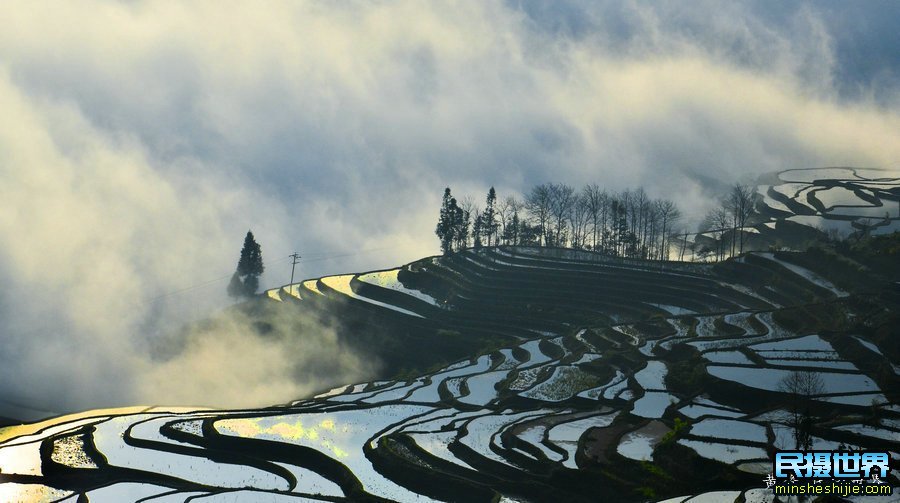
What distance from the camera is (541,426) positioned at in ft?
171

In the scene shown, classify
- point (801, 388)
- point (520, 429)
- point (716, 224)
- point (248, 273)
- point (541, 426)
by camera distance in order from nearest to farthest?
point (520, 429), point (801, 388), point (541, 426), point (248, 273), point (716, 224)

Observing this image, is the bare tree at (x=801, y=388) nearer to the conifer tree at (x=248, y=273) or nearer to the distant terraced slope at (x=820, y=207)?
the distant terraced slope at (x=820, y=207)

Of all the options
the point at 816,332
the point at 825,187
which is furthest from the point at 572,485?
the point at 825,187

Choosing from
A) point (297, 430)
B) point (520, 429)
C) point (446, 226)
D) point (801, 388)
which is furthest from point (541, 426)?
point (446, 226)

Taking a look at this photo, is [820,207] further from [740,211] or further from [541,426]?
[541,426]

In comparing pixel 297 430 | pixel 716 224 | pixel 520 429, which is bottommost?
pixel 297 430

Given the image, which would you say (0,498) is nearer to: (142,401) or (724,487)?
(724,487)

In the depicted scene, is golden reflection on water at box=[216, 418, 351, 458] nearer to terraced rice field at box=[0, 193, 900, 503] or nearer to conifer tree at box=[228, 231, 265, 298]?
terraced rice field at box=[0, 193, 900, 503]

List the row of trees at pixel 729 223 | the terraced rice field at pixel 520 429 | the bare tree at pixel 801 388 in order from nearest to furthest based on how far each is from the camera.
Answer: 1. the terraced rice field at pixel 520 429
2. the bare tree at pixel 801 388
3. the row of trees at pixel 729 223

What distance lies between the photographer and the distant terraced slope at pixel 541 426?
42.2 metres

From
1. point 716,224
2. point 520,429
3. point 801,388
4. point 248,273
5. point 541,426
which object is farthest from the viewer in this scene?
point 716,224

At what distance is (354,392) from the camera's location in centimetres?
7281

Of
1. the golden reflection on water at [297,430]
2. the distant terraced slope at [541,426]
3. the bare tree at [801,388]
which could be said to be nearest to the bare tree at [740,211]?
the distant terraced slope at [541,426]

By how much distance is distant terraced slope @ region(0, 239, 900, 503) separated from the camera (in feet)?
139
